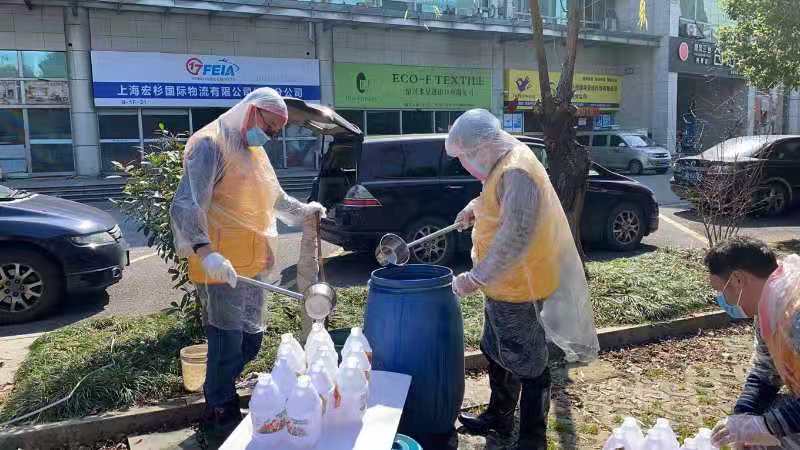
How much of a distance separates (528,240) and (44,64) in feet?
59.1

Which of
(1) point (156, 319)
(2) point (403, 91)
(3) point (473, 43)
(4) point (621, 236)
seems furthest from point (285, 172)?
(1) point (156, 319)

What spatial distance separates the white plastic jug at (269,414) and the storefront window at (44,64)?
18.0 metres

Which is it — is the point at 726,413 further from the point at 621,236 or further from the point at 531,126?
the point at 531,126

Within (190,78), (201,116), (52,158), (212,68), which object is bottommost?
(52,158)

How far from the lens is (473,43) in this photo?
77.1ft

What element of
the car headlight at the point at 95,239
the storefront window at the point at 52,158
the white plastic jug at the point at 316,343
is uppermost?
the storefront window at the point at 52,158

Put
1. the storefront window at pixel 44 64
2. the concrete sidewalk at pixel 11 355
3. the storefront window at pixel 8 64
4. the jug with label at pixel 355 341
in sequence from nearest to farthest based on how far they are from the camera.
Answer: the jug with label at pixel 355 341, the concrete sidewalk at pixel 11 355, the storefront window at pixel 8 64, the storefront window at pixel 44 64

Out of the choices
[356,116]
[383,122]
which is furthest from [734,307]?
[383,122]

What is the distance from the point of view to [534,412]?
3291 millimetres

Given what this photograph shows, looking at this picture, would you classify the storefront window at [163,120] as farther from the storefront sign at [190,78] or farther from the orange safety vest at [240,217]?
the orange safety vest at [240,217]

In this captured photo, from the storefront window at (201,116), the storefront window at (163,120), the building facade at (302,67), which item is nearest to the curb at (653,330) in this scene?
the building facade at (302,67)

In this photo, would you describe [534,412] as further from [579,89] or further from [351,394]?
[579,89]

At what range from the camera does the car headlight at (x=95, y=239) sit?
19.1 feet

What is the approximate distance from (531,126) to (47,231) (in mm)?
21223
